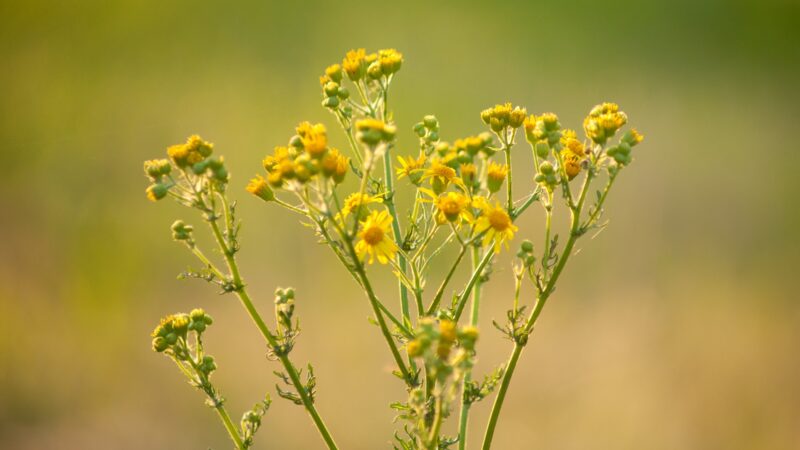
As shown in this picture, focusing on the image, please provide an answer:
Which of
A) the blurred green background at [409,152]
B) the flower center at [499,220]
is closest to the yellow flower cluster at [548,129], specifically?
the flower center at [499,220]

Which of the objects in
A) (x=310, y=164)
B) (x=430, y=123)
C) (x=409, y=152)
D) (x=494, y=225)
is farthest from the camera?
(x=409, y=152)

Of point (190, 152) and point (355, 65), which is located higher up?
point (355, 65)

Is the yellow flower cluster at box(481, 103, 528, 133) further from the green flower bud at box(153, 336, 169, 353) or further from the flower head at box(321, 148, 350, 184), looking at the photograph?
the green flower bud at box(153, 336, 169, 353)

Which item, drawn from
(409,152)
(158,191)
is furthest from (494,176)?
(409,152)

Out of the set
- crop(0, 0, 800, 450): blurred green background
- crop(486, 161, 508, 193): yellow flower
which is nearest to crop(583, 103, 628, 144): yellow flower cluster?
crop(486, 161, 508, 193): yellow flower

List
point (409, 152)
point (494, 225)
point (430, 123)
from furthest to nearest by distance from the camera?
point (409, 152)
point (430, 123)
point (494, 225)

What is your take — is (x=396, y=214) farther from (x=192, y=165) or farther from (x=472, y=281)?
(x=192, y=165)

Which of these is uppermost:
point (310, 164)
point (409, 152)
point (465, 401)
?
point (409, 152)

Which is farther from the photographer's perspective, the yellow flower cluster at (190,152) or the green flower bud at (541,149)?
the green flower bud at (541,149)

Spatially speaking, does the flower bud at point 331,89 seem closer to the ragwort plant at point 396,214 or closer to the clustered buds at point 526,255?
the ragwort plant at point 396,214
